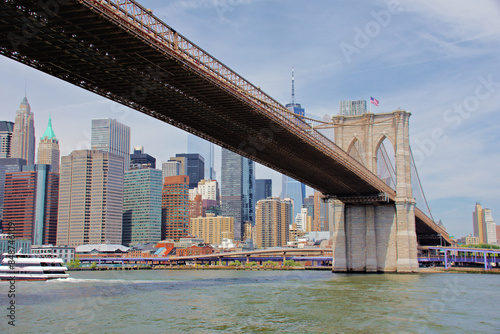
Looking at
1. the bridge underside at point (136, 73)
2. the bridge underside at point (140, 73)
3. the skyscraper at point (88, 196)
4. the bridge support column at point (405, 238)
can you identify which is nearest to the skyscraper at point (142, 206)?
the skyscraper at point (88, 196)

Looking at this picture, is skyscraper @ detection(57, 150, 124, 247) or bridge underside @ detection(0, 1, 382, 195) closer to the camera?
bridge underside @ detection(0, 1, 382, 195)

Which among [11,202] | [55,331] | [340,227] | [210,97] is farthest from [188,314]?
[11,202]

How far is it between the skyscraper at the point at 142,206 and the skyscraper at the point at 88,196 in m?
15.2

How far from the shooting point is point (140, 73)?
86.9ft

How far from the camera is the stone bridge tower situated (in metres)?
61.1

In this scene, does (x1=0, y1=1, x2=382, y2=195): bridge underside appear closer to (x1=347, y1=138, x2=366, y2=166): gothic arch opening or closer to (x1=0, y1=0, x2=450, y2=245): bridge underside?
(x1=0, y1=0, x2=450, y2=245): bridge underside

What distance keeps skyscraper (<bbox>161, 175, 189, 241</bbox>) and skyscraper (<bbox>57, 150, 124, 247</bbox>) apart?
81.0 feet

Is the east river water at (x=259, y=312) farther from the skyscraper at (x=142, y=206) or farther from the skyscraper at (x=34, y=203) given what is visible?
the skyscraper at (x=142, y=206)

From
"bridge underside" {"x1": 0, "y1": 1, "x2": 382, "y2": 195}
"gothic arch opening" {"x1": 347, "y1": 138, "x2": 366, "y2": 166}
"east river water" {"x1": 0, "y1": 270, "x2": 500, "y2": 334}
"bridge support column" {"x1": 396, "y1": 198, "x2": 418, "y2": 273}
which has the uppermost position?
"gothic arch opening" {"x1": 347, "y1": 138, "x2": 366, "y2": 166}

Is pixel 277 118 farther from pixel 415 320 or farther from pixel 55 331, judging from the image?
pixel 55 331

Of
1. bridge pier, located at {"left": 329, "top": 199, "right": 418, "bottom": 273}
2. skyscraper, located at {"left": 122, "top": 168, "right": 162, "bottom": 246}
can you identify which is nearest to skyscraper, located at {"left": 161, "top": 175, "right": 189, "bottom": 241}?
skyscraper, located at {"left": 122, "top": 168, "right": 162, "bottom": 246}

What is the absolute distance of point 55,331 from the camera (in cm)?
2078

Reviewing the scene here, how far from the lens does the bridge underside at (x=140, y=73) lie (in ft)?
67.9

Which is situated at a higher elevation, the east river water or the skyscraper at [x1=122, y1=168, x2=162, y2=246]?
the skyscraper at [x1=122, y1=168, x2=162, y2=246]
